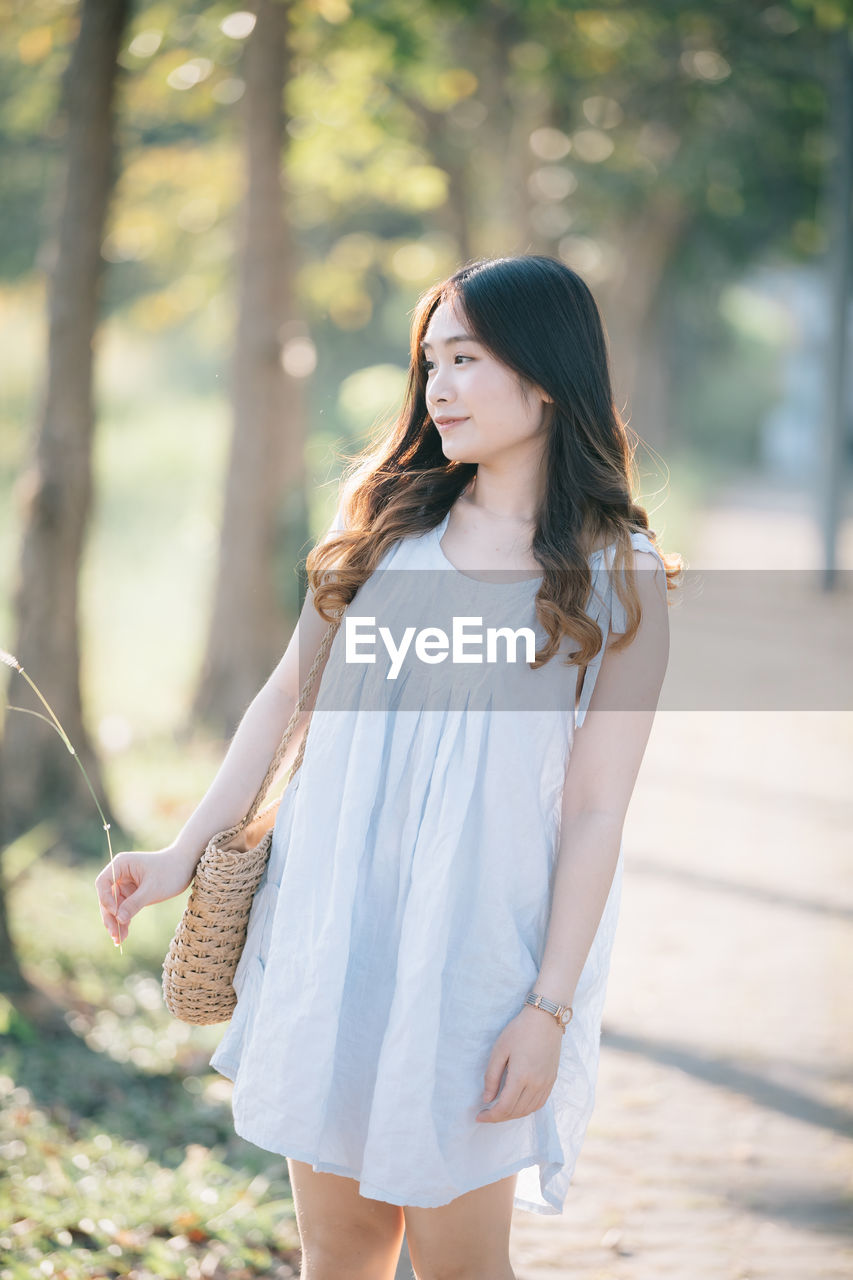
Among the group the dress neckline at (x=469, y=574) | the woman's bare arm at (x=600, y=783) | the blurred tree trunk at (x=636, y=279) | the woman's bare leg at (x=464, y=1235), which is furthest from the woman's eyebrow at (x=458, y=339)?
the blurred tree trunk at (x=636, y=279)

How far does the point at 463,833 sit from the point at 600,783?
0.22 metres

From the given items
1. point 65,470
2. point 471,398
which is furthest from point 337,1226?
point 65,470

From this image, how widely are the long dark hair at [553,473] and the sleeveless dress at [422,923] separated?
0.14 feet

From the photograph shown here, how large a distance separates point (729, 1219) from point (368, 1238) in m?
1.68

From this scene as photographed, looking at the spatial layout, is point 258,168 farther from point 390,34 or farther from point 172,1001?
point 172,1001

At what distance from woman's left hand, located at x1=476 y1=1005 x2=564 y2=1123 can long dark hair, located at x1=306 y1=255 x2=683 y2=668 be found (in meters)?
0.53

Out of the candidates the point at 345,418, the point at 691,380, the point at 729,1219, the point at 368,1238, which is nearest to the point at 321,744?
the point at 368,1238

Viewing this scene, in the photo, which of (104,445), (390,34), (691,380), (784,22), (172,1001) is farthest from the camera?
(691,380)

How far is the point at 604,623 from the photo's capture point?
1.93 meters

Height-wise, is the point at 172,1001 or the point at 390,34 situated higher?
the point at 390,34

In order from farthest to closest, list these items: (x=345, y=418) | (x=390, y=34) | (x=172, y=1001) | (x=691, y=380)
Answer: (x=691, y=380), (x=345, y=418), (x=390, y=34), (x=172, y=1001)

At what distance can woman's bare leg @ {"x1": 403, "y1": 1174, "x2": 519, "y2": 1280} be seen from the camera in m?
1.89

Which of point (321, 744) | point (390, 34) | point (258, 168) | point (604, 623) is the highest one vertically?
point (390, 34)

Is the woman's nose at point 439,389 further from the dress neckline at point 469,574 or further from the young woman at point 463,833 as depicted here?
the dress neckline at point 469,574
